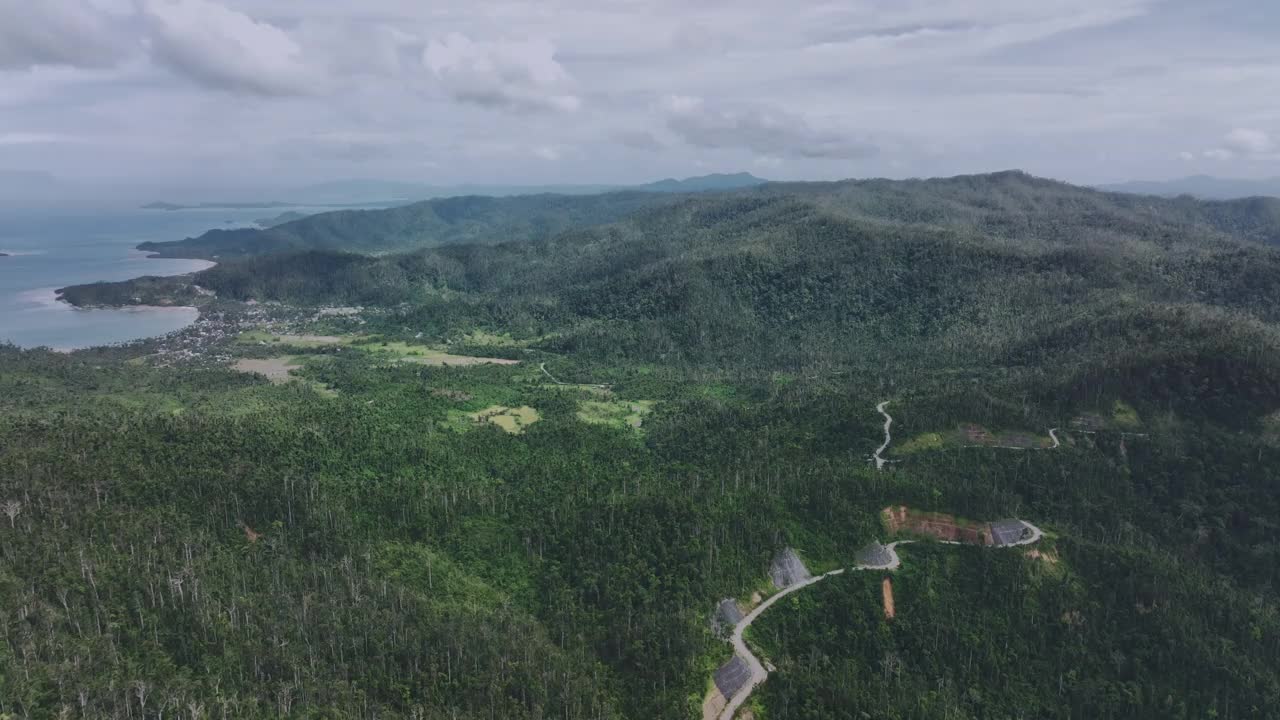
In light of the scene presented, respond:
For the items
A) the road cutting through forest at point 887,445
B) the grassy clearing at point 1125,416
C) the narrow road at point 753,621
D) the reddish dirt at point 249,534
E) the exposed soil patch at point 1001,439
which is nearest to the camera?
the narrow road at point 753,621

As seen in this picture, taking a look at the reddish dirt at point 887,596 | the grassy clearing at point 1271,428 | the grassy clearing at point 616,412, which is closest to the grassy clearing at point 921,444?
the reddish dirt at point 887,596

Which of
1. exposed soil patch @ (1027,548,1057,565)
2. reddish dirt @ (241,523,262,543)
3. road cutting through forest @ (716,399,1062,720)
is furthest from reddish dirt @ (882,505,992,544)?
reddish dirt @ (241,523,262,543)

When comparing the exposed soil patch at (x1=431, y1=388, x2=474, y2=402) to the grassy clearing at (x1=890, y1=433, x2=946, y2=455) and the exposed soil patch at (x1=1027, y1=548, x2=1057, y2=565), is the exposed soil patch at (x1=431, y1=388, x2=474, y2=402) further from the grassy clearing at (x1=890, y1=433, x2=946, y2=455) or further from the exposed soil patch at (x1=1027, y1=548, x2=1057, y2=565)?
the exposed soil patch at (x1=1027, y1=548, x2=1057, y2=565)

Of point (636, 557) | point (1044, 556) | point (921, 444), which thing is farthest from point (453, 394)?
point (1044, 556)

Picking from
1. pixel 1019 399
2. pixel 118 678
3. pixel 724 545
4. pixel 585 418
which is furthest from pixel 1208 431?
pixel 118 678

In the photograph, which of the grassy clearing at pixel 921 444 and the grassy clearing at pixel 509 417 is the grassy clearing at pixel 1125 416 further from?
the grassy clearing at pixel 509 417

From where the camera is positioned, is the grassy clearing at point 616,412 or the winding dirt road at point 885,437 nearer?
the winding dirt road at point 885,437
